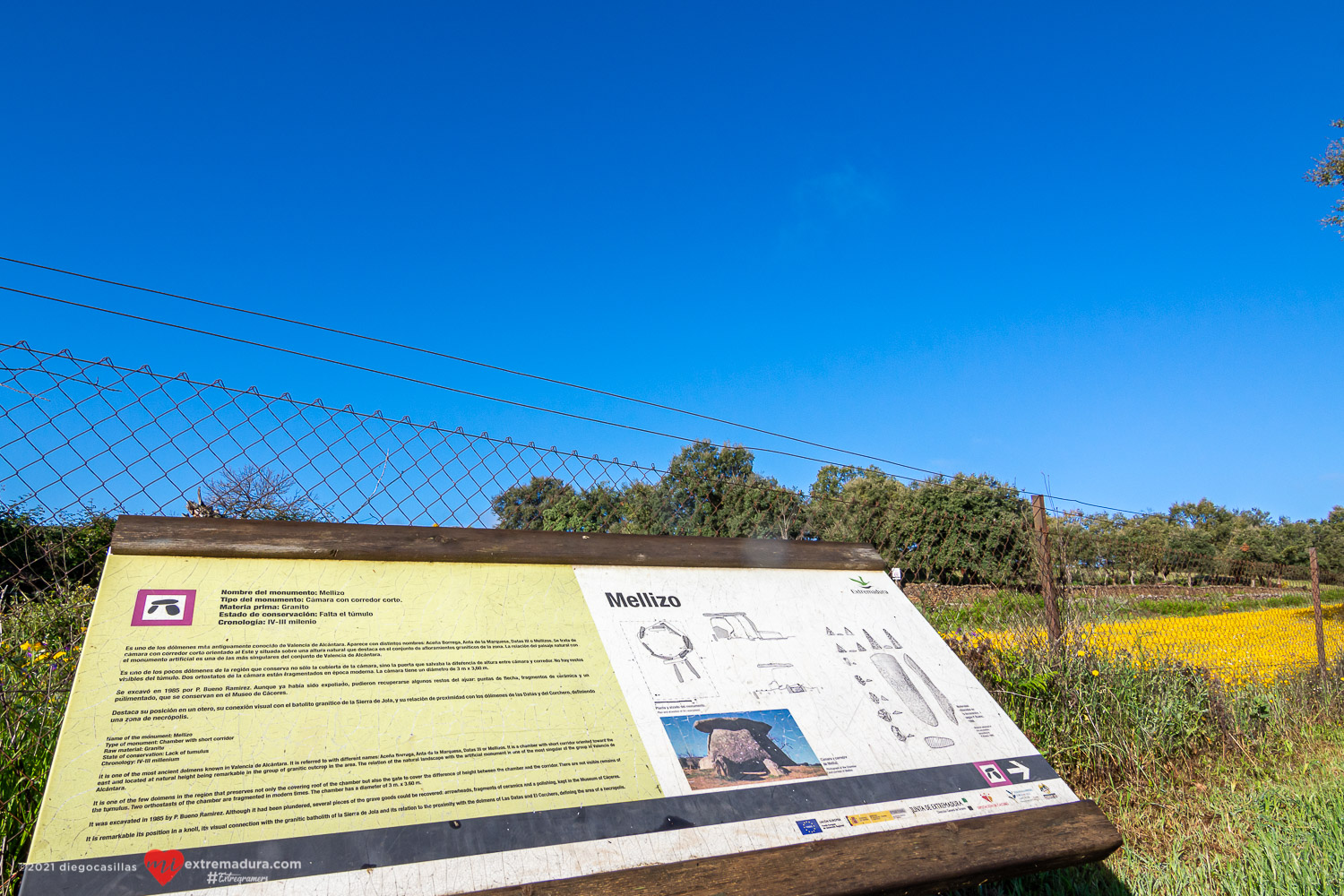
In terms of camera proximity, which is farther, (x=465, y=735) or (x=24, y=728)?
(x=24, y=728)

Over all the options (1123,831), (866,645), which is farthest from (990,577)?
(866,645)

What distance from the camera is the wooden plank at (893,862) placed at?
60.4 inches

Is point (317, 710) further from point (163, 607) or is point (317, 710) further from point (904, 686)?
point (904, 686)

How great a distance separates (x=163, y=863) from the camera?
4.40 feet

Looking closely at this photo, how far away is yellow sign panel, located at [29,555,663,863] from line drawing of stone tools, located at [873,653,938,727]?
100 cm

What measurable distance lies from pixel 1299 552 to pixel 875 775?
4397cm

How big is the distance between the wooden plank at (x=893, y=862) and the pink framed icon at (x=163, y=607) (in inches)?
42.3

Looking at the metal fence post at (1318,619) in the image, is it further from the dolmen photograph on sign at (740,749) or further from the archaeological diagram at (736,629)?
the dolmen photograph on sign at (740,749)

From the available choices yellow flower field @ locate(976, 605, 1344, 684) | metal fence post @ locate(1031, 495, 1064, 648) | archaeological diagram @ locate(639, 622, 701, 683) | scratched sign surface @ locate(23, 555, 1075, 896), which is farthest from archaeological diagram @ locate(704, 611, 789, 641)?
metal fence post @ locate(1031, 495, 1064, 648)

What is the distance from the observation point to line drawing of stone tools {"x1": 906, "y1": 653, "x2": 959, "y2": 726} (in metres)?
2.33

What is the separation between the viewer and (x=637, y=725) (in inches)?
75.3

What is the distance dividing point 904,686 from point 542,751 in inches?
51.5

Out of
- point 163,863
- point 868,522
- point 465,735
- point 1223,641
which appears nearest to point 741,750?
point 465,735

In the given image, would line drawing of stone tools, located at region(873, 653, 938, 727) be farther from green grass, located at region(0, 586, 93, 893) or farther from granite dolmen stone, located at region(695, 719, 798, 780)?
green grass, located at region(0, 586, 93, 893)
